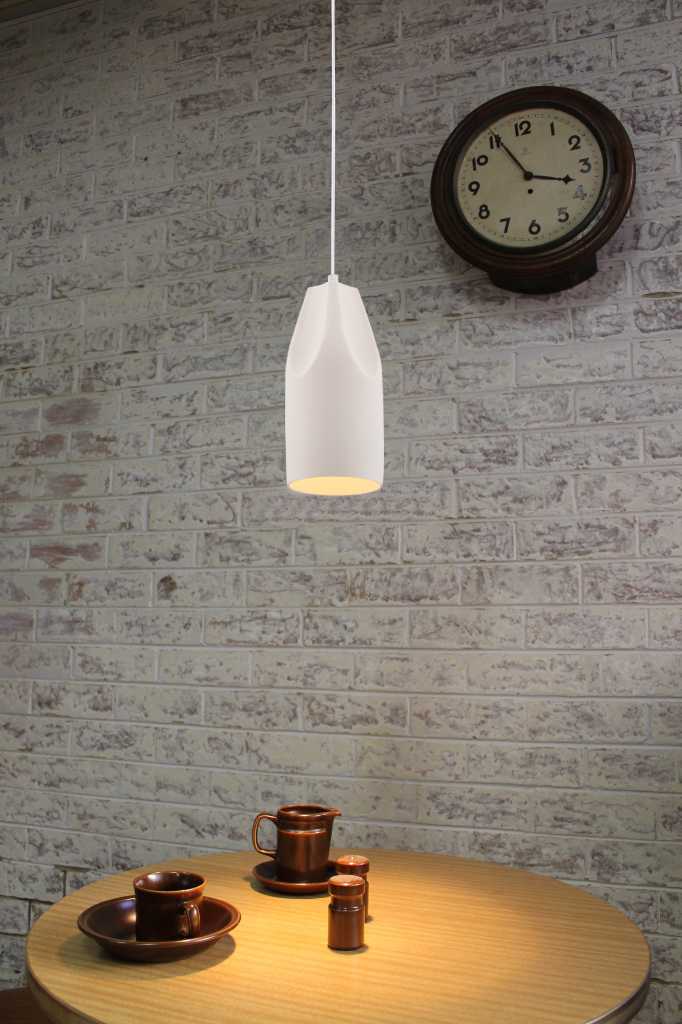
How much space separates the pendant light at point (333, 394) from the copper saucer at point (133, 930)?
22.5 inches

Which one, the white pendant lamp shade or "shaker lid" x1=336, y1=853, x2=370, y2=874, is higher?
the white pendant lamp shade

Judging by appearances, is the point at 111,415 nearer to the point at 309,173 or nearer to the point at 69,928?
the point at 309,173

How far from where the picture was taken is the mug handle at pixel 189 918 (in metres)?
1.11

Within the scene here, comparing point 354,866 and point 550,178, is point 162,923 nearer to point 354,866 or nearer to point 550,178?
point 354,866

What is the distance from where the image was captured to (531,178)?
79.5 inches

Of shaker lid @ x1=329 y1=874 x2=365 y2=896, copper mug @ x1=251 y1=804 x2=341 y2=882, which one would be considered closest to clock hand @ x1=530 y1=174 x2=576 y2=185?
copper mug @ x1=251 y1=804 x2=341 y2=882

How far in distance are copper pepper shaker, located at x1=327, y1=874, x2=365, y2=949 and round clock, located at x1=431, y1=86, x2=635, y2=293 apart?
4.44ft

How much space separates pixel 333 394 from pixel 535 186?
1078 millimetres

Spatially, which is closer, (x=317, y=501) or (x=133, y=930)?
(x=133, y=930)

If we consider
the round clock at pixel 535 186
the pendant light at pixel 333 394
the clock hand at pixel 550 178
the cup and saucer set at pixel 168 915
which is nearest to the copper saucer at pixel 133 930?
the cup and saucer set at pixel 168 915

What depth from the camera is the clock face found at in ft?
6.46

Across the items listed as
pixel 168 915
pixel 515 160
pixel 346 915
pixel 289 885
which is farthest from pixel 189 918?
pixel 515 160

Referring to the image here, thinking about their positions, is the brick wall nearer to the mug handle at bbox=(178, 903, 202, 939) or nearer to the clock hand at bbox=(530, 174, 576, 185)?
the clock hand at bbox=(530, 174, 576, 185)

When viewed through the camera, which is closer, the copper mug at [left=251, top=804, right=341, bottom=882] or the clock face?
the copper mug at [left=251, top=804, right=341, bottom=882]
